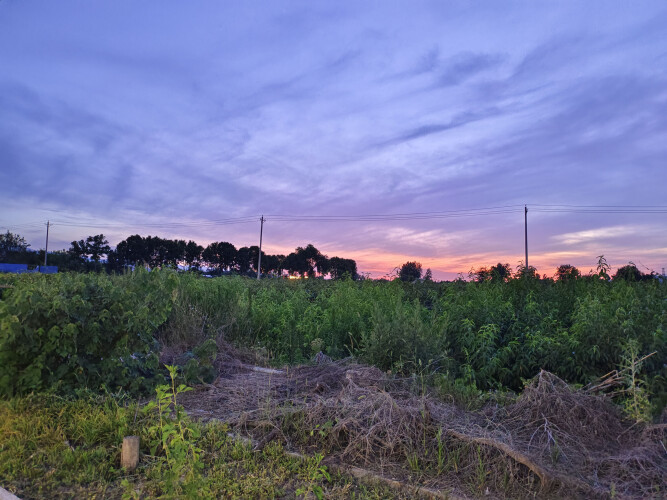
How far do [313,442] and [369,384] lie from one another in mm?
966

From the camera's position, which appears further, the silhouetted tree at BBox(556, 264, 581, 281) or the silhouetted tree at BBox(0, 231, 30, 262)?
the silhouetted tree at BBox(0, 231, 30, 262)

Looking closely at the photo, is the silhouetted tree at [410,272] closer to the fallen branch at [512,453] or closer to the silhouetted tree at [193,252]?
the fallen branch at [512,453]

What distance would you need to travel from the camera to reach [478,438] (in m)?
3.36

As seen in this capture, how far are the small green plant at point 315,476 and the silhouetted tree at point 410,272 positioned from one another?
8581 millimetres

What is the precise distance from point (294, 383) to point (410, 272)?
29.2ft

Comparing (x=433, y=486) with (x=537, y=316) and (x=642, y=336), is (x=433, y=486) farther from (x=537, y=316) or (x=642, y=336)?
(x=537, y=316)

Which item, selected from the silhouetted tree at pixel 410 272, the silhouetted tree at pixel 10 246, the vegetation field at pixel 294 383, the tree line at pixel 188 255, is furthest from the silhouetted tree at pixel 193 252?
the vegetation field at pixel 294 383

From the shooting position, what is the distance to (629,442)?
360cm

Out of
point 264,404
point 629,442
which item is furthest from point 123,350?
point 629,442

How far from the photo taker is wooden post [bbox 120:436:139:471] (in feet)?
11.2

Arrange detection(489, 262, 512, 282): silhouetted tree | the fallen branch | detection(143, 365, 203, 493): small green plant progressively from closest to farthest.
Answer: detection(143, 365, 203, 493): small green plant, the fallen branch, detection(489, 262, 512, 282): silhouetted tree

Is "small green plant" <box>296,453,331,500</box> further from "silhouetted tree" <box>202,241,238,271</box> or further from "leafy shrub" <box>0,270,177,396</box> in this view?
"silhouetted tree" <box>202,241,238,271</box>

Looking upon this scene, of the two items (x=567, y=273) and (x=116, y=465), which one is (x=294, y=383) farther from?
(x=567, y=273)

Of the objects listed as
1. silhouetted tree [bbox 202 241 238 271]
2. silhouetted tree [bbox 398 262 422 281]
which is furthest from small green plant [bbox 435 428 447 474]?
silhouetted tree [bbox 202 241 238 271]
